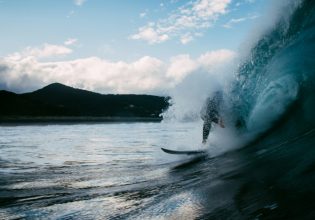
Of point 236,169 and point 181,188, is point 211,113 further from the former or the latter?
point 181,188

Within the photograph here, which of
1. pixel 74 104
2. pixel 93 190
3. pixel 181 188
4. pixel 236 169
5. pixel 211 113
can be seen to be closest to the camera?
pixel 181 188

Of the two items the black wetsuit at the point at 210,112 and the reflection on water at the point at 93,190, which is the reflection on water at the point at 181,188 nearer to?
the reflection on water at the point at 93,190

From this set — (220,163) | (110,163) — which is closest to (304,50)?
(220,163)

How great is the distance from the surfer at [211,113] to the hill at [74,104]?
90.7 meters

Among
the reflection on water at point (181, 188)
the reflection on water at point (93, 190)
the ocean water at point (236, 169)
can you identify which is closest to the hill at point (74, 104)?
the ocean water at point (236, 169)

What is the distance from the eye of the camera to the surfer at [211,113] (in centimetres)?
1147

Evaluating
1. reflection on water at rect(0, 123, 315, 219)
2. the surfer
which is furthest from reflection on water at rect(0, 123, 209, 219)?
the surfer

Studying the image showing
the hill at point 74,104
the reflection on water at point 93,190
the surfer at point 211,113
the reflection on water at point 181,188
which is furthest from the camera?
the hill at point 74,104

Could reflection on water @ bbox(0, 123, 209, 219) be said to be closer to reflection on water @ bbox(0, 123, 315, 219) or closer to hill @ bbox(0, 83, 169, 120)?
reflection on water @ bbox(0, 123, 315, 219)

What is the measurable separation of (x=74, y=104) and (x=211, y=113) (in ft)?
448

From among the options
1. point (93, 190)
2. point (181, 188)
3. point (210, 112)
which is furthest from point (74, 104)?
point (181, 188)

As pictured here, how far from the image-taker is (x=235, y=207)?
4258mm

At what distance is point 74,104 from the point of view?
143750 mm

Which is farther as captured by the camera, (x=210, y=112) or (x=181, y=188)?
(x=210, y=112)
